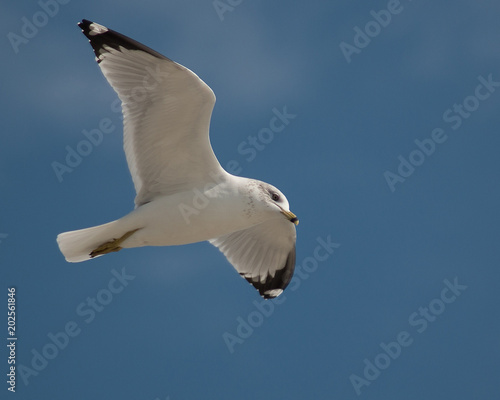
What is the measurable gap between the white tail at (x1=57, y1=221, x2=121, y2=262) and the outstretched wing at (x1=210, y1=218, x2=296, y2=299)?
5.14 feet

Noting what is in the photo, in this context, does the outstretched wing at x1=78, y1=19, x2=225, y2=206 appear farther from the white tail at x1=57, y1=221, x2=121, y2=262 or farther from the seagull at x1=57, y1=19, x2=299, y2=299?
the white tail at x1=57, y1=221, x2=121, y2=262

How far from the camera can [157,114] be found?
7.93m

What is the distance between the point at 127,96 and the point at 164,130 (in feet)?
1.42

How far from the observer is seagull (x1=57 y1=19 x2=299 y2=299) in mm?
7789

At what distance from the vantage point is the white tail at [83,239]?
795 cm

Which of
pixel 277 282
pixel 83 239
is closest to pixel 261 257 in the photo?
pixel 277 282

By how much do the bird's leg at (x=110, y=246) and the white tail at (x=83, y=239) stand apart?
4 centimetres

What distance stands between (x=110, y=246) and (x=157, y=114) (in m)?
1.23

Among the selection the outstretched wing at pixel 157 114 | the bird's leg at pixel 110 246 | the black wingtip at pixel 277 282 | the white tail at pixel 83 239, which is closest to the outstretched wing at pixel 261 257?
the black wingtip at pixel 277 282

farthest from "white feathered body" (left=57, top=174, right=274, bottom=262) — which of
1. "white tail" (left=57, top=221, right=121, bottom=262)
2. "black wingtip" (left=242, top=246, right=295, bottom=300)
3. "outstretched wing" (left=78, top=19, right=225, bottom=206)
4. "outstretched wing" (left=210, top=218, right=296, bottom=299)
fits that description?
"black wingtip" (left=242, top=246, right=295, bottom=300)

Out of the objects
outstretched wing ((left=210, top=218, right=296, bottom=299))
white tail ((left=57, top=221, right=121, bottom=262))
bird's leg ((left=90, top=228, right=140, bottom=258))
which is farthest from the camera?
outstretched wing ((left=210, top=218, right=296, bottom=299))

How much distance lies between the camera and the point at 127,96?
792 cm

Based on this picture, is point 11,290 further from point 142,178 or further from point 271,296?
point 271,296

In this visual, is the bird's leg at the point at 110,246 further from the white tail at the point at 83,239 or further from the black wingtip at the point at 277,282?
the black wingtip at the point at 277,282
